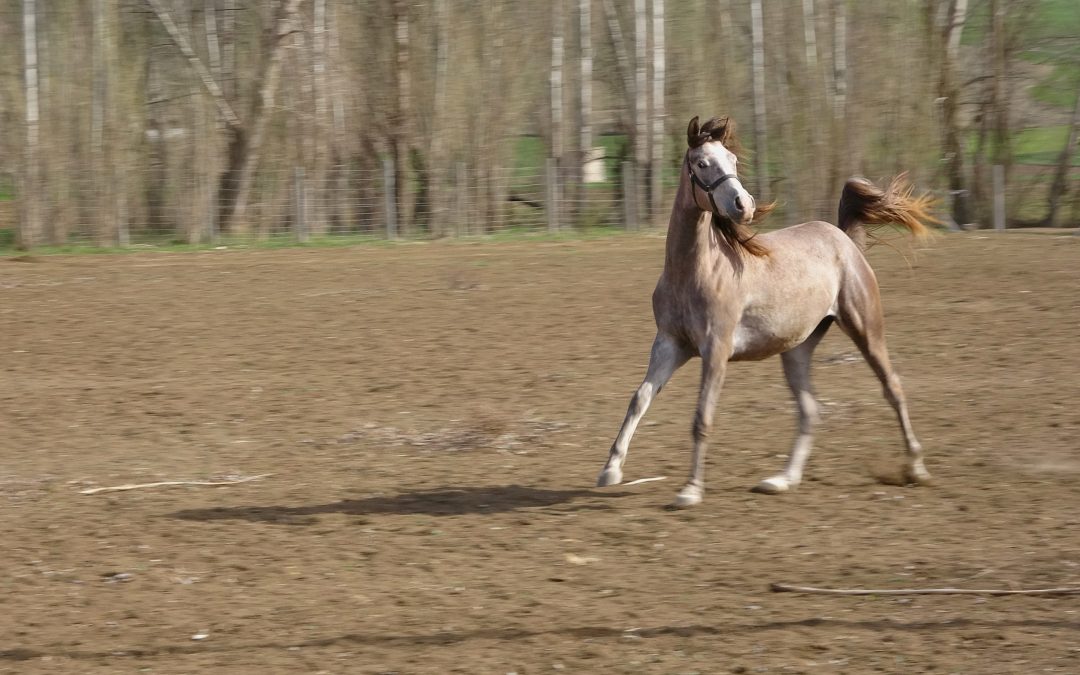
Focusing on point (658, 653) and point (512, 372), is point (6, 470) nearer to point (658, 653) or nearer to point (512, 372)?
point (512, 372)

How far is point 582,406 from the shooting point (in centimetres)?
998

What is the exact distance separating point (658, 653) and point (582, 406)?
4.99 metres

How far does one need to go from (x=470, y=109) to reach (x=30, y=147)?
8638mm

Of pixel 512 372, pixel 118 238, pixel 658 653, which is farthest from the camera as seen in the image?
pixel 118 238

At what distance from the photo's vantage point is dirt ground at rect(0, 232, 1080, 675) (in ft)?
17.1

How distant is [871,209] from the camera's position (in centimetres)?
845

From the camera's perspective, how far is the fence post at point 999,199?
27906mm

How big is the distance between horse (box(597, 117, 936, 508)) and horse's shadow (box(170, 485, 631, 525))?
0.33 m

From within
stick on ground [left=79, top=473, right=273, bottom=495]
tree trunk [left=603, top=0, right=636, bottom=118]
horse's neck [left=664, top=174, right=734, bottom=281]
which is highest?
tree trunk [left=603, top=0, right=636, bottom=118]

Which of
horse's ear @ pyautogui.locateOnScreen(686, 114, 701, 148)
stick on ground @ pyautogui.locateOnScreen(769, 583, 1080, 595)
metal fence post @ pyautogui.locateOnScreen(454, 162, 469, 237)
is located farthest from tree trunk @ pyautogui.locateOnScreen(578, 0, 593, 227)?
stick on ground @ pyautogui.locateOnScreen(769, 583, 1080, 595)

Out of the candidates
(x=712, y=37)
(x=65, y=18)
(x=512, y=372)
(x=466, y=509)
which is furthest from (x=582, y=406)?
(x=712, y=37)

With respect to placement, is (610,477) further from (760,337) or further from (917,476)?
(917,476)

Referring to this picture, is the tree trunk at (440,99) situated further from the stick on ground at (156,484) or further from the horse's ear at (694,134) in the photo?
the horse's ear at (694,134)

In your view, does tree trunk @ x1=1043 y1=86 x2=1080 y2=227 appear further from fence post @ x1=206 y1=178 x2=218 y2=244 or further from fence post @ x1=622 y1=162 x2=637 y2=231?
fence post @ x1=206 y1=178 x2=218 y2=244
